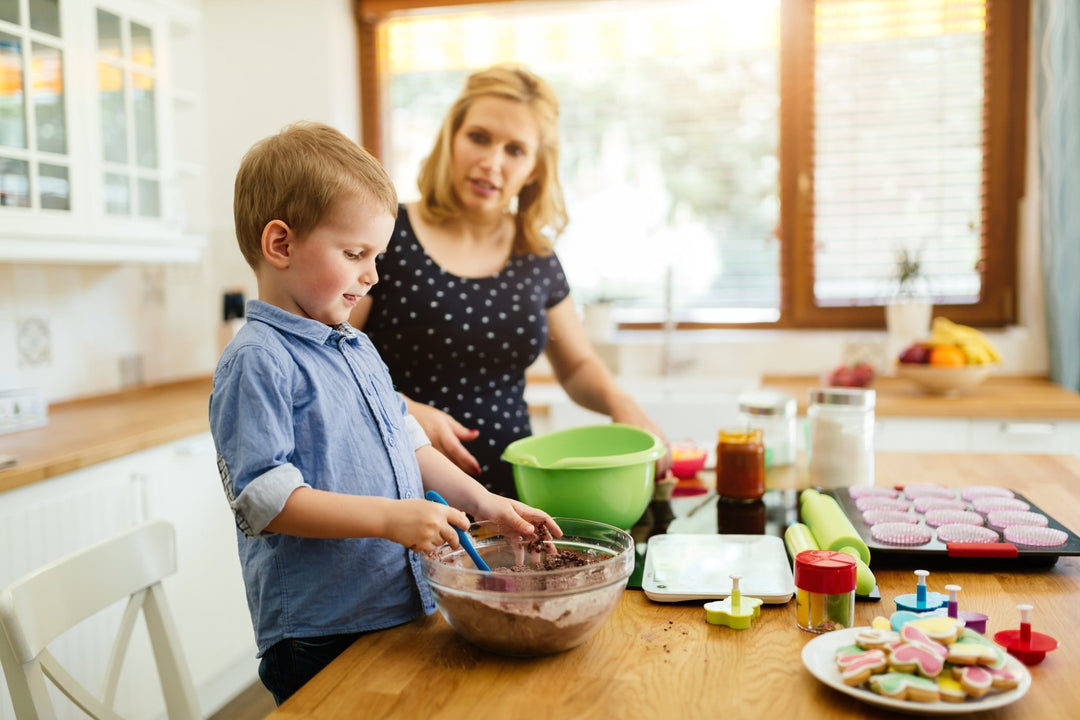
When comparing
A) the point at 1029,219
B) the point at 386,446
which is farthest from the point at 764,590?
the point at 1029,219

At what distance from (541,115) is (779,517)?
0.83 m

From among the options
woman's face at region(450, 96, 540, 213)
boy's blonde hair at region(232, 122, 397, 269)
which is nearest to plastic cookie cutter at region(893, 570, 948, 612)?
boy's blonde hair at region(232, 122, 397, 269)

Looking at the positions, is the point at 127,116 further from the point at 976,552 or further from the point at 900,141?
the point at 900,141

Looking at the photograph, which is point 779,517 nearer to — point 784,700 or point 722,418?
point 784,700

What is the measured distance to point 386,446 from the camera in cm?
112

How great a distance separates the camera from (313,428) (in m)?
Result: 1.05

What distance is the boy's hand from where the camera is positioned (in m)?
0.94

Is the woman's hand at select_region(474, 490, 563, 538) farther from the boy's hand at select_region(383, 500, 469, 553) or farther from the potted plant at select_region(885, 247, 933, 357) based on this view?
the potted plant at select_region(885, 247, 933, 357)

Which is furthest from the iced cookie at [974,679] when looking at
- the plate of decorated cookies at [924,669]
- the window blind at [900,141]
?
the window blind at [900,141]

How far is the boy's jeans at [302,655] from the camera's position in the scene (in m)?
1.07

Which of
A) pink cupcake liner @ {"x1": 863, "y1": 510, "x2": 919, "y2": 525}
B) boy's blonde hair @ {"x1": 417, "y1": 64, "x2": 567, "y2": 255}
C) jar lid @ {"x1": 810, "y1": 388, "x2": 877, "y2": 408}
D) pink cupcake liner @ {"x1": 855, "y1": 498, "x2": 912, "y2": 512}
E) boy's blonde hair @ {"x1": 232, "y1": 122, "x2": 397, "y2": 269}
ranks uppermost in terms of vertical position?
boy's blonde hair @ {"x1": 417, "y1": 64, "x2": 567, "y2": 255}

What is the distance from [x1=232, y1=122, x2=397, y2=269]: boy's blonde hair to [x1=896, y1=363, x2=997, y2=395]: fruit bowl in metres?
2.27

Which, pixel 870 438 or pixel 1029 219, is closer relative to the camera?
pixel 870 438

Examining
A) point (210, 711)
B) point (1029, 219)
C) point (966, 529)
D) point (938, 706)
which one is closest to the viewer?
point (938, 706)
